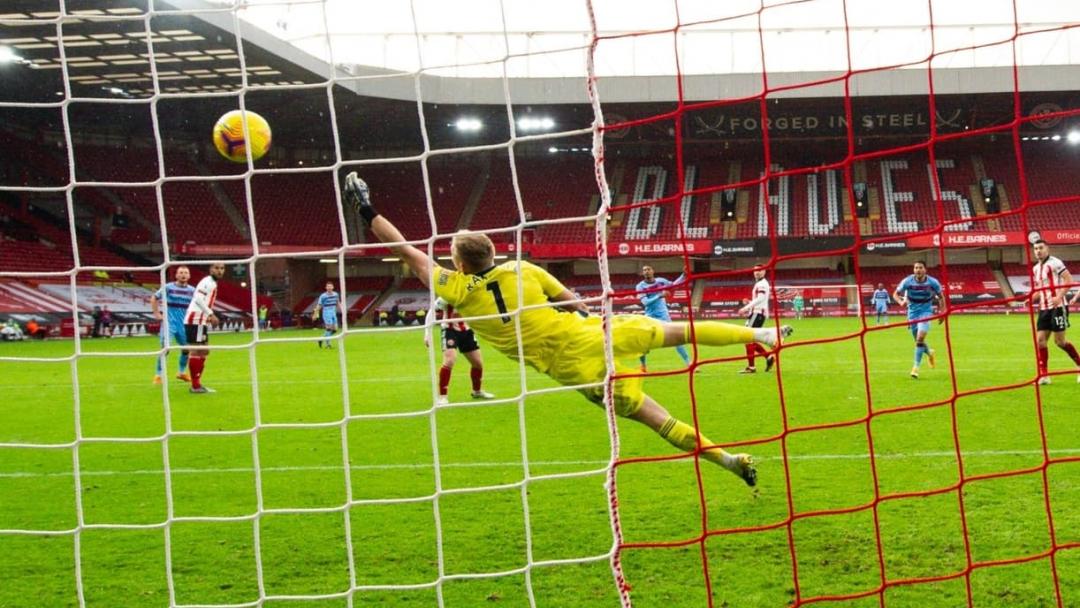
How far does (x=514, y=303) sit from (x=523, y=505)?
120 centimetres

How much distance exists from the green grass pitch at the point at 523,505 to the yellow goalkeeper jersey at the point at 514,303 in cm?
52

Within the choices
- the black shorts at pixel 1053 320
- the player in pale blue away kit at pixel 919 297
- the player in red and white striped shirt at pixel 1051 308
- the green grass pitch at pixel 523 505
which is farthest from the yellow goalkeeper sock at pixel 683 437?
the player in pale blue away kit at pixel 919 297

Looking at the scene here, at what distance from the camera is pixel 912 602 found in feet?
11.4

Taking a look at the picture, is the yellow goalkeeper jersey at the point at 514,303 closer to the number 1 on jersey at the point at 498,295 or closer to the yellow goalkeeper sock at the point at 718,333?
the number 1 on jersey at the point at 498,295

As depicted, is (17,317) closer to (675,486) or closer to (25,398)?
(25,398)

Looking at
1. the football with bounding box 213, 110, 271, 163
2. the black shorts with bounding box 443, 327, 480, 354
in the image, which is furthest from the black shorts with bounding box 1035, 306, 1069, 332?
the football with bounding box 213, 110, 271, 163

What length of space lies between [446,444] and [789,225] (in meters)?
29.5

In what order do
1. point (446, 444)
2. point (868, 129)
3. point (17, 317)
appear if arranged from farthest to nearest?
point (868, 129) < point (17, 317) < point (446, 444)

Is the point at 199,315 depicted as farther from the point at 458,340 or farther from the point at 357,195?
the point at 357,195

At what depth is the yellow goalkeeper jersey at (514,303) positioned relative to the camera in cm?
476

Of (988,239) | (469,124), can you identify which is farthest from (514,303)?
(988,239)

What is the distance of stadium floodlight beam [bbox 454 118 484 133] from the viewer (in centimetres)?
3142

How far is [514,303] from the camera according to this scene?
490 centimetres

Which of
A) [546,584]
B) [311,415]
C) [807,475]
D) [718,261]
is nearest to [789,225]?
[718,261]
